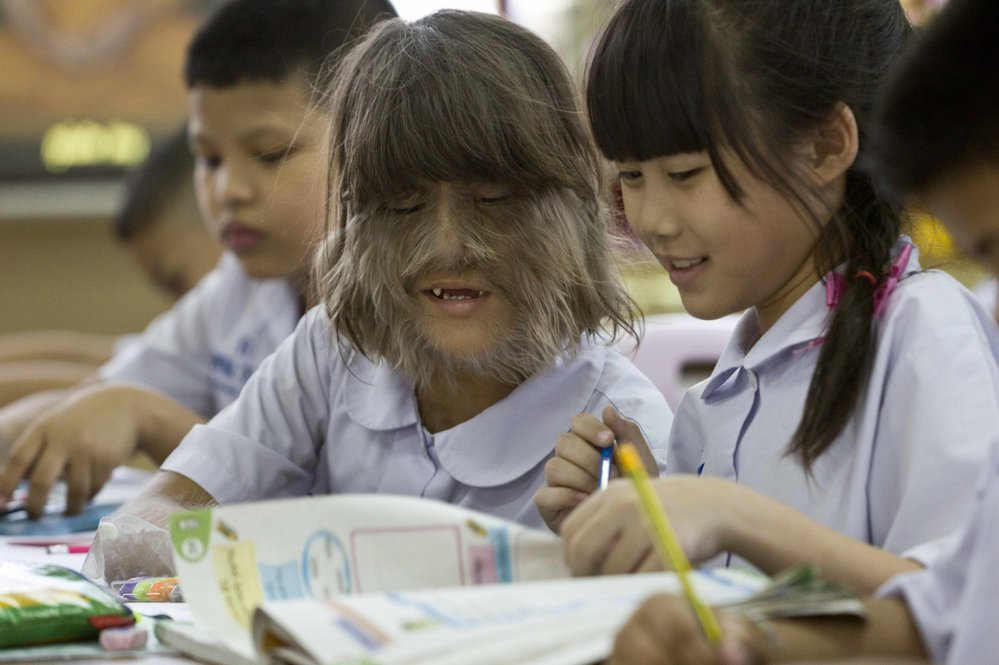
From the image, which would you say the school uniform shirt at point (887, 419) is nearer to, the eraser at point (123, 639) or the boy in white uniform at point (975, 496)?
the boy in white uniform at point (975, 496)

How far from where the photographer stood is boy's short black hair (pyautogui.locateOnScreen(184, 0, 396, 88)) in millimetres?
1336

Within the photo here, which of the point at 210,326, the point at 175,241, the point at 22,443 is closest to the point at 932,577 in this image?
the point at 22,443

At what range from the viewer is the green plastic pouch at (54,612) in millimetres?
605

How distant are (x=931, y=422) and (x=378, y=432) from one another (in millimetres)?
447

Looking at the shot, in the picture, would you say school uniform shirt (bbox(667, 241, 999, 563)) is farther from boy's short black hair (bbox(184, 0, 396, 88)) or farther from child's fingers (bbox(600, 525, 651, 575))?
boy's short black hair (bbox(184, 0, 396, 88))

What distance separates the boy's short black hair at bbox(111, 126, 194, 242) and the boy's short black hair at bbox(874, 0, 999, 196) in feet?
6.25

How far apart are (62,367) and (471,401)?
1.23m

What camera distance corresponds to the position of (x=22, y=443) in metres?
1.14

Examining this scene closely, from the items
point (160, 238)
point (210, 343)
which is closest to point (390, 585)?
point (210, 343)

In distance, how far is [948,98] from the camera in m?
0.54

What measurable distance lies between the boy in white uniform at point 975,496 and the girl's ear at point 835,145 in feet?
0.47

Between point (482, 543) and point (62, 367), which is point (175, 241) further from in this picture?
point (482, 543)

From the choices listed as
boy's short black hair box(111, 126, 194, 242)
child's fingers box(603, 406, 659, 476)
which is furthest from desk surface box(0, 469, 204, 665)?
boy's short black hair box(111, 126, 194, 242)

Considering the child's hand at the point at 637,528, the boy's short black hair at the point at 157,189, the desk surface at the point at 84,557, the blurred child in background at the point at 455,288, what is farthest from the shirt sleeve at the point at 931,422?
the boy's short black hair at the point at 157,189
